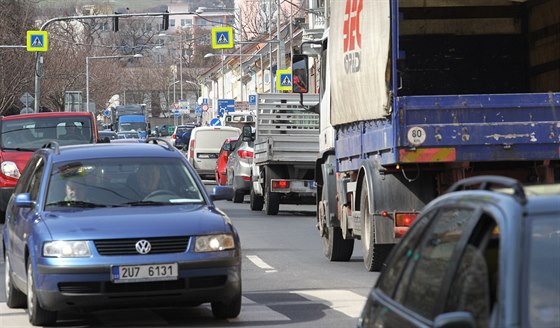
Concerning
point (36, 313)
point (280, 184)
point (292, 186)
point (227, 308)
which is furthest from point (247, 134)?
point (36, 313)

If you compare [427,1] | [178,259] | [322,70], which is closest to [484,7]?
A: [427,1]

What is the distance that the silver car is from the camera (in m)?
32.7

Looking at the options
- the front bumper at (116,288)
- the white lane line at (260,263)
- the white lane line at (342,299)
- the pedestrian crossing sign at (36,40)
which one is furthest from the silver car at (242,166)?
the front bumper at (116,288)

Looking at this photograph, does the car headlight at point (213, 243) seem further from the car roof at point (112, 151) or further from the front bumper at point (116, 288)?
the car roof at point (112, 151)

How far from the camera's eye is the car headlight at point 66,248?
33.3 ft

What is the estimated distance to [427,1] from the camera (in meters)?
17.6

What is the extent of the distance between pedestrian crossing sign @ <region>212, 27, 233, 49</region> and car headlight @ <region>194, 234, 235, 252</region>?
42.4 metres

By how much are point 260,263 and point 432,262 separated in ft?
38.5

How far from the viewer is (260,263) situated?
16.9 m

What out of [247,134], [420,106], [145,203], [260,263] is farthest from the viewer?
[247,134]

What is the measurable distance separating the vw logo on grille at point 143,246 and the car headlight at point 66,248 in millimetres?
351

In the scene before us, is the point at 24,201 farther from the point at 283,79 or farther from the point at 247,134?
the point at 283,79

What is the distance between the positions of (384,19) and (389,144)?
1.32m

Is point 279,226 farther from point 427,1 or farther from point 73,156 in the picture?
point 73,156
